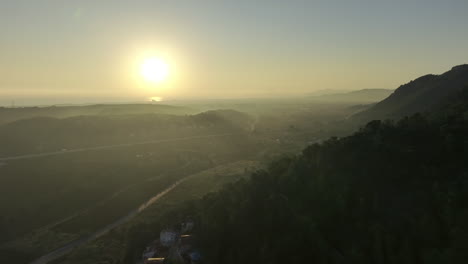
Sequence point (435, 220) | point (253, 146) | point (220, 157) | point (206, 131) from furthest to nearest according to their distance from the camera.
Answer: point (206, 131) → point (253, 146) → point (220, 157) → point (435, 220)

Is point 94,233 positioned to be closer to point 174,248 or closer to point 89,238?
point 89,238

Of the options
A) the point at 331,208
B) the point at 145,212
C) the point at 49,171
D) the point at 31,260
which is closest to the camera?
the point at 331,208

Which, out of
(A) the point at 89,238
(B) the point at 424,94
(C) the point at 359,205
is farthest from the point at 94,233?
(B) the point at 424,94

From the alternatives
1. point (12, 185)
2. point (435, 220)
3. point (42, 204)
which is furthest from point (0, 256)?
point (435, 220)

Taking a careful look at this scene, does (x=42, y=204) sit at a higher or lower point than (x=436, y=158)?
lower

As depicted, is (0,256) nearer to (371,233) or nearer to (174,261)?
(174,261)

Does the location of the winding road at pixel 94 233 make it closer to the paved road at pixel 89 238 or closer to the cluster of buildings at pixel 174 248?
the paved road at pixel 89 238
